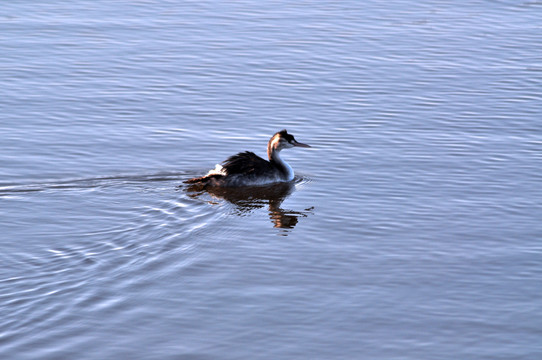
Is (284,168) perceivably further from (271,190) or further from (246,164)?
(246,164)

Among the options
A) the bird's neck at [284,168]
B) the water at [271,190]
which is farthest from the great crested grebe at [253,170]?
the water at [271,190]

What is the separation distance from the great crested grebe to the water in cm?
26

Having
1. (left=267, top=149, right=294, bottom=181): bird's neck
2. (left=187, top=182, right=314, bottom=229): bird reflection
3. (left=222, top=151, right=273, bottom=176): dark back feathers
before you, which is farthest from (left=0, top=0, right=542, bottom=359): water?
(left=222, top=151, right=273, bottom=176): dark back feathers

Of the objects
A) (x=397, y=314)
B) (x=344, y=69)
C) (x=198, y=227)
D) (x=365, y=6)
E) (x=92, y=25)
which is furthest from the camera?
(x=365, y=6)

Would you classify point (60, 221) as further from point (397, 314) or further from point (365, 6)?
point (365, 6)

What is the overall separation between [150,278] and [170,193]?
10.9 feet

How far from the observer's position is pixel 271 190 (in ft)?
50.1

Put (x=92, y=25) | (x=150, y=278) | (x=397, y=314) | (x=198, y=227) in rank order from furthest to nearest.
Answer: (x=92, y=25), (x=198, y=227), (x=150, y=278), (x=397, y=314)

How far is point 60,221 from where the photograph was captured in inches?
511

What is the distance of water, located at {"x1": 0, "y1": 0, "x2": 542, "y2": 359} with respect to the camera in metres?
10.1

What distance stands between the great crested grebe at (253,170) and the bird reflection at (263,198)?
0.09 m

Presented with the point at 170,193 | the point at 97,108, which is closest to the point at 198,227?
the point at 170,193

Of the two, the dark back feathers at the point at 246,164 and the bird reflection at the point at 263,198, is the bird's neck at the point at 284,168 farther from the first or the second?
the dark back feathers at the point at 246,164

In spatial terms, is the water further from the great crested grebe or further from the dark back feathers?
the dark back feathers
